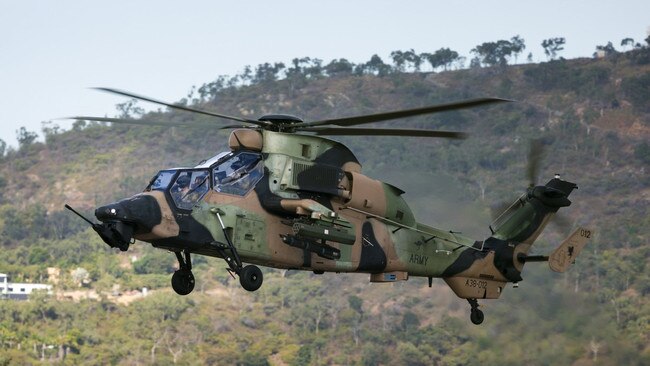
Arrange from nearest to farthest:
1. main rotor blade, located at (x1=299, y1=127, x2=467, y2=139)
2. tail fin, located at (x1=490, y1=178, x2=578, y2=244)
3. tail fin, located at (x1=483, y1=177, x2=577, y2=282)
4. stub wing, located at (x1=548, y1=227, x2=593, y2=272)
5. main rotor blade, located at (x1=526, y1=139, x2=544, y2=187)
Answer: main rotor blade, located at (x1=299, y1=127, x2=467, y2=139), stub wing, located at (x1=548, y1=227, x2=593, y2=272), main rotor blade, located at (x1=526, y1=139, x2=544, y2=187), tail fin, located at (x1=483, y1=177, x2=577, y2=282), tail fin, located at (x1=490, y1=178, x2=578, y2=244)

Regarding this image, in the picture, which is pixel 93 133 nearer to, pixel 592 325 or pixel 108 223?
pixel 592 325

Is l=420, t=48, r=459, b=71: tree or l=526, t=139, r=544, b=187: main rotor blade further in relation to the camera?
l=420, t=48, r=459, b=71: tree

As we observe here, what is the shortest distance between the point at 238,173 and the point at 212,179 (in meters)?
0.60

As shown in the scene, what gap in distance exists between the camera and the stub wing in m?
25.7

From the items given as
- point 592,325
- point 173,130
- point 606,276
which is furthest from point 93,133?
point 592,325

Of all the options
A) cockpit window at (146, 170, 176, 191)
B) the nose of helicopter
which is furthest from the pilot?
the nose of helicopter

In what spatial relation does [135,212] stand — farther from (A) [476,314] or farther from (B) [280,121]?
(A) [476,314]

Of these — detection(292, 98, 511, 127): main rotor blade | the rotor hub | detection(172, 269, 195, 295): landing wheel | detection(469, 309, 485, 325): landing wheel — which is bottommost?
detection(469, 309, 485, 325): landing wheel

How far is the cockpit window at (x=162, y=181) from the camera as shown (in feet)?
69.6

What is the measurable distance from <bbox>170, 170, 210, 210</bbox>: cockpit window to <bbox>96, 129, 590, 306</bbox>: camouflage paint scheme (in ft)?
0.37

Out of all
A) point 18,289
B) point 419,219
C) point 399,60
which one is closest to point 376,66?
point 399,60

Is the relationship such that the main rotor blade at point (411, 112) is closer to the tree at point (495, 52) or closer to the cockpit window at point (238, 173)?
the cockpit window at point (238, 173)

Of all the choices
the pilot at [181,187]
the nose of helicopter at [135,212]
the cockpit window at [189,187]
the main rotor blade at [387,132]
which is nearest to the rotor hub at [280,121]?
the main rotor blade at [387,132]

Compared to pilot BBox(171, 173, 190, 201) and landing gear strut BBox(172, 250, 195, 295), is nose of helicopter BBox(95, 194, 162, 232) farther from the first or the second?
landing gear strut BBox(172, 250, 195, 295)
